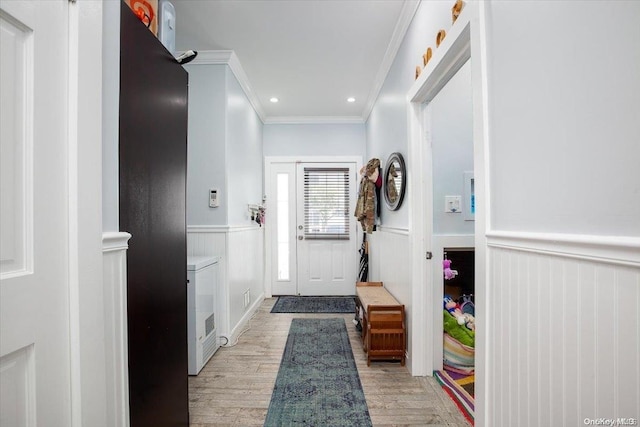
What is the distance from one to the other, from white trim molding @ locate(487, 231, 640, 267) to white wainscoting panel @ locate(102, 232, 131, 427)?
1268mm

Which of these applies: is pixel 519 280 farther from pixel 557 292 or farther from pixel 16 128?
pixel 16 128

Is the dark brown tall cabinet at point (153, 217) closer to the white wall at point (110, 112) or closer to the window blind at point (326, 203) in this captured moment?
the white wall at point (110, 112)

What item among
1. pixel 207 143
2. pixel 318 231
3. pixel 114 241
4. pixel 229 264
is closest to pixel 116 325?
pixel 114 241

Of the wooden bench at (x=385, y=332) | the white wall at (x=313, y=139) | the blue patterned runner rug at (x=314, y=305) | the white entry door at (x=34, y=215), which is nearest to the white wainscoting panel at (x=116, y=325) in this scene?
the white entry door at (x=34, y=215)

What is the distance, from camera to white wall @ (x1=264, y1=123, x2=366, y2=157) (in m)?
4.46

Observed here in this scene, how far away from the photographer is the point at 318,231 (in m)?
4.44

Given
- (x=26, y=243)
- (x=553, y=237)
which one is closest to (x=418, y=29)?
(x=553, y=237)

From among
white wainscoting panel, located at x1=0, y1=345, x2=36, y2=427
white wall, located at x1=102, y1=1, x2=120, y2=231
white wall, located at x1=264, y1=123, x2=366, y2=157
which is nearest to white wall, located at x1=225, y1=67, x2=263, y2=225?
white wall, located at x1=264, y1=123, x2=366, y2=157

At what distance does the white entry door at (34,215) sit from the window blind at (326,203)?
147 inches

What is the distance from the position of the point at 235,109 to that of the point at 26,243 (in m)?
2.61

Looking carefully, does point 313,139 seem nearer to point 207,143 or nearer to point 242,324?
point 207,143

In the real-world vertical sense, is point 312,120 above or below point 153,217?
above

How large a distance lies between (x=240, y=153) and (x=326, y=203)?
165cm

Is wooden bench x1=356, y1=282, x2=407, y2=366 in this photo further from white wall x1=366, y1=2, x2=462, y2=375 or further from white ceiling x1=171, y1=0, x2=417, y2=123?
white ceiling x1=171, y1=0, x2=417, y2=123
